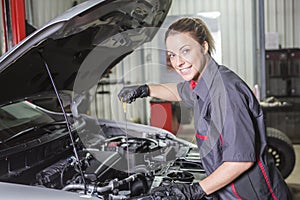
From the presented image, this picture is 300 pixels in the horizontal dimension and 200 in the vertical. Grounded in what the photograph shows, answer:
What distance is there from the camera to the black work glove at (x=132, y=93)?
6.41 ft

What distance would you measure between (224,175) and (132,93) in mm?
771

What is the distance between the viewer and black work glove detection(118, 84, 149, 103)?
1.95 metres

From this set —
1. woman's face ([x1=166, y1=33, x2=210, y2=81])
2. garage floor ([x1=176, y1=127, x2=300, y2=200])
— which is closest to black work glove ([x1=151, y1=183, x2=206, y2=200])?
woman's face ([x1=166, y1=33, x2=210, y2=81])

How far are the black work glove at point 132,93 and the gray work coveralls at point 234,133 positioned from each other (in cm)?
47

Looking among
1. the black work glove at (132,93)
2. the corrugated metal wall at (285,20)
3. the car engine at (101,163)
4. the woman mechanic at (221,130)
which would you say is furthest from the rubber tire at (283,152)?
the corrugated metal wall at (285,20)

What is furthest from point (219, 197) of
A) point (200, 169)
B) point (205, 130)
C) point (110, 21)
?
point (110, 21)

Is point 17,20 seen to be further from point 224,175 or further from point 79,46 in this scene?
point 224,175

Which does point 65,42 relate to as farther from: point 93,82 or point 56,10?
point 56,10

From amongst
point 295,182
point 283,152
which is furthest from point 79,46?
point 295,182

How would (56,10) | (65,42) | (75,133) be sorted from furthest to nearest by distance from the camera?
(56,10), (75,133), (65,42)

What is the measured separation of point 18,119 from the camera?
203cm

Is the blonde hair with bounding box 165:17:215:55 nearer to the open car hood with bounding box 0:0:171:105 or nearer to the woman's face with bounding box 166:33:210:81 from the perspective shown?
the woman's face with bounding box 166:33:210:81

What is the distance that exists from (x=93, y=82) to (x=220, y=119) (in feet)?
3.47

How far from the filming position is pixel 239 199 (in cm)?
149
